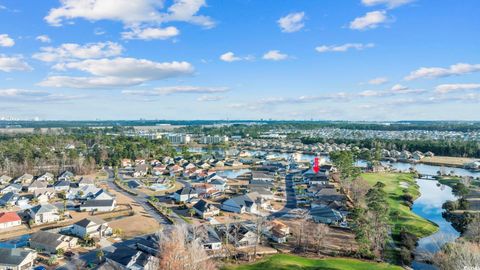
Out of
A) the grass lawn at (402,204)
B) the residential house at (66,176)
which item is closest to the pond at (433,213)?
the grass lawn at (402,204)

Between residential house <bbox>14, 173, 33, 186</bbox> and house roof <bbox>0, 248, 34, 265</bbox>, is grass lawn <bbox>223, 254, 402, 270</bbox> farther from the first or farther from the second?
residential house <bbox>14, 173, 33, 186</bbox>

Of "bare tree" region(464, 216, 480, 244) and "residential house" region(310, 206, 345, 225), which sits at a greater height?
"bare tree" region(464, 216, 480, 244)

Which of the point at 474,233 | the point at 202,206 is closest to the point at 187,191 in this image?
the point at 202,206

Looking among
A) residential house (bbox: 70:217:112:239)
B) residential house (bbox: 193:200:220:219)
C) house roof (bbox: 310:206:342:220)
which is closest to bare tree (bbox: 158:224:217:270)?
residential house (bbox: 70:217:112:239)

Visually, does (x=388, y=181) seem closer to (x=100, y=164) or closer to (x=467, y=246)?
(x=467, y=246)

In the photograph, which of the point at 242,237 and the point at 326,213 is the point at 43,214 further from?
the point at 326,213

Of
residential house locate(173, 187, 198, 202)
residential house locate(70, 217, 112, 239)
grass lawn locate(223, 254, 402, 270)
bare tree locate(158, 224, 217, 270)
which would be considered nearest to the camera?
bare tree locate(158, 224, 217, 270)
